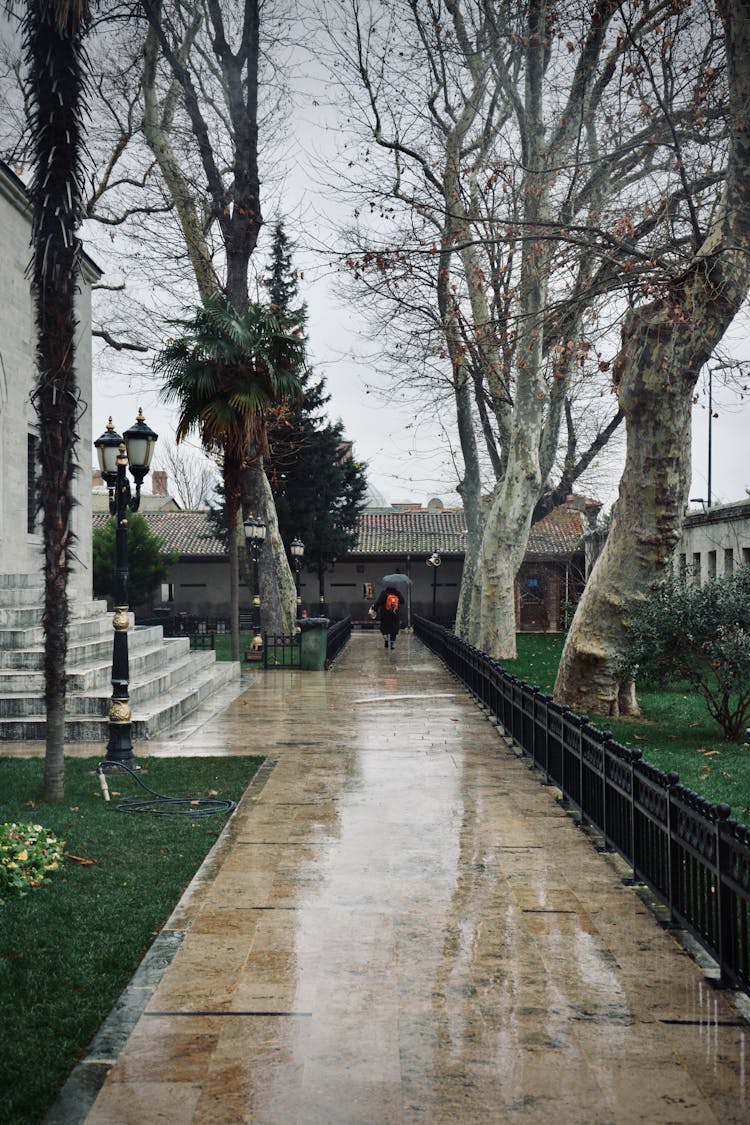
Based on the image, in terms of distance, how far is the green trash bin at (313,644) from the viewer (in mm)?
24938

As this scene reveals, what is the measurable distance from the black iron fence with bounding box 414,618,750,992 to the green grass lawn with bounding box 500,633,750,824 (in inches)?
34.6

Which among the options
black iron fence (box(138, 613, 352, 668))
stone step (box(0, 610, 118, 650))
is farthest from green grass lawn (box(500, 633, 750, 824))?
black iron fence (box(138, 613, 352, 668))

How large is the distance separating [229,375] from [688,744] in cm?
1358

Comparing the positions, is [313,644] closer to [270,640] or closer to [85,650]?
[270,640]

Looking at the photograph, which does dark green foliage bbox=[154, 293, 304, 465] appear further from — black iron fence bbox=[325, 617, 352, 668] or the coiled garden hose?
the coiled garden hose

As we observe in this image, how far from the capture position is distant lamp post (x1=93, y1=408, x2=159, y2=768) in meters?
10.8

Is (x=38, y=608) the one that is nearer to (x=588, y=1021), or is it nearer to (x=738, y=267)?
(x=738, y=267)

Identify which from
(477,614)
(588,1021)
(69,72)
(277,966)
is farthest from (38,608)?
(477,614)

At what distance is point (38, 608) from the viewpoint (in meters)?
16.3

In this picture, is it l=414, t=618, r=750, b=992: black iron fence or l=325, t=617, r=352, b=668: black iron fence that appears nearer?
l=414, t=618, r=750, b=992: black iron fence

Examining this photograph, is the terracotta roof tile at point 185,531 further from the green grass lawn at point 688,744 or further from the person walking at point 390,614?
the green grass lawn at point 688,744

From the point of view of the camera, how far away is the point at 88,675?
540 inches

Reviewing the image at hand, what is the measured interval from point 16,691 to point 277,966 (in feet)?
30.8

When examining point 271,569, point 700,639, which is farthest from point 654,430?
point 271,569
